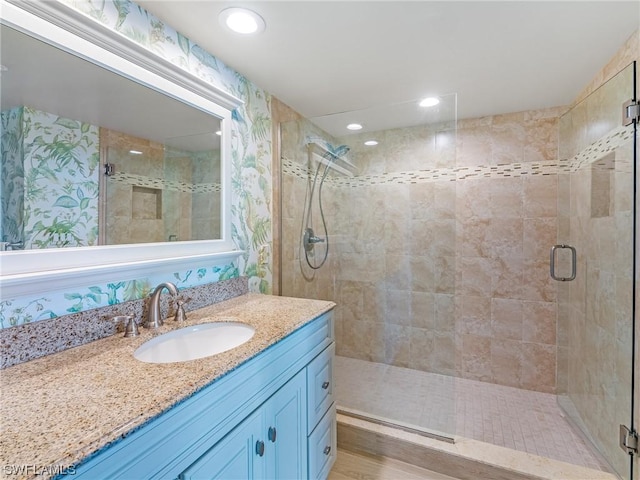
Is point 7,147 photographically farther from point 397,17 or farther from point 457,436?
point 457,436

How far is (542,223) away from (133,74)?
2.76 m

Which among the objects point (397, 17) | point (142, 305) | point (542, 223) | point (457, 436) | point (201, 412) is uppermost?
point (397, 17)

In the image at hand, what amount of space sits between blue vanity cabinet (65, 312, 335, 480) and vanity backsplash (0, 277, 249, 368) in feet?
1.78

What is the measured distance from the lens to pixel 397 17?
1.30m

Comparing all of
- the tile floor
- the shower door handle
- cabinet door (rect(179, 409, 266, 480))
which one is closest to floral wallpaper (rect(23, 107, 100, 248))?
cabinet door (rect(179, 409, 266, 480))

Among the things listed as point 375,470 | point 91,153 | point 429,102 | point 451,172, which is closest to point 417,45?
point 429,102

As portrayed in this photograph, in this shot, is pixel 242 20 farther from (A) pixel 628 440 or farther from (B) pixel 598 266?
Answer: (A) pixel 628 440

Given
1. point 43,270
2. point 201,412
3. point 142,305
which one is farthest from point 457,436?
point 43,270

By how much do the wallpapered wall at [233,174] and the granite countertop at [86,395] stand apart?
6.3 inches

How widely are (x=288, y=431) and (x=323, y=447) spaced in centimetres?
43

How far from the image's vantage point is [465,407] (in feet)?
6.92

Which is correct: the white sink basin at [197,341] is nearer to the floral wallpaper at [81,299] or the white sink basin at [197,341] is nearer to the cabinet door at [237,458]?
the floral wallpaper at [81,299]

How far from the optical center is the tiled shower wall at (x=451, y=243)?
2289 millimetres

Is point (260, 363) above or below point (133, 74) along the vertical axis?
below
